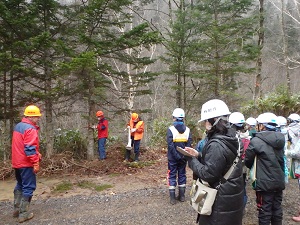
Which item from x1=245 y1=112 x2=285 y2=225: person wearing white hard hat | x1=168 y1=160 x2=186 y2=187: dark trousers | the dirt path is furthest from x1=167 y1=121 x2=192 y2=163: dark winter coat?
x1=245 y1=112 x2=285 y2=225: person wearing white hard hat

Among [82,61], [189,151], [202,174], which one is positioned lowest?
[202,174]

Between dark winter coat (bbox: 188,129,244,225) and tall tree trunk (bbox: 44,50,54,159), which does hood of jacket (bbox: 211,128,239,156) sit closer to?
dark winter coat (bbox: 188,129,244,225)

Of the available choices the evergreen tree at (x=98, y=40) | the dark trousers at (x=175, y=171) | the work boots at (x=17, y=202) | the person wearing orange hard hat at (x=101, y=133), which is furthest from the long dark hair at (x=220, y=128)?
the person wearing orange hard hat at (x=101, y=133)

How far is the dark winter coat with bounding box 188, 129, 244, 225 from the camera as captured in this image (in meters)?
2.63

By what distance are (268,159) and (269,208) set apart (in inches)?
31.2

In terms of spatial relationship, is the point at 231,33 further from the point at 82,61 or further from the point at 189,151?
the point at 189,151

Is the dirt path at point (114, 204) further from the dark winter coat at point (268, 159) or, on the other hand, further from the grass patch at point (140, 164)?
the dark winter coat at point (268, 159)

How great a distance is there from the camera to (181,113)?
17.8 feet

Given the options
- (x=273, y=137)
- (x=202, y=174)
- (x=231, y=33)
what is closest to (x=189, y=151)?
(x=202, y=174)

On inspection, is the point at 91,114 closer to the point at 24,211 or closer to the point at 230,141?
the point at 24,211

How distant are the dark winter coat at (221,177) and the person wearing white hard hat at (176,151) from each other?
2.69m

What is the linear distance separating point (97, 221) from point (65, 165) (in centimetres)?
385

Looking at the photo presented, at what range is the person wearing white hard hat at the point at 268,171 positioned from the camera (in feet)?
12.4

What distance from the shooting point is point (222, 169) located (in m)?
2.65
